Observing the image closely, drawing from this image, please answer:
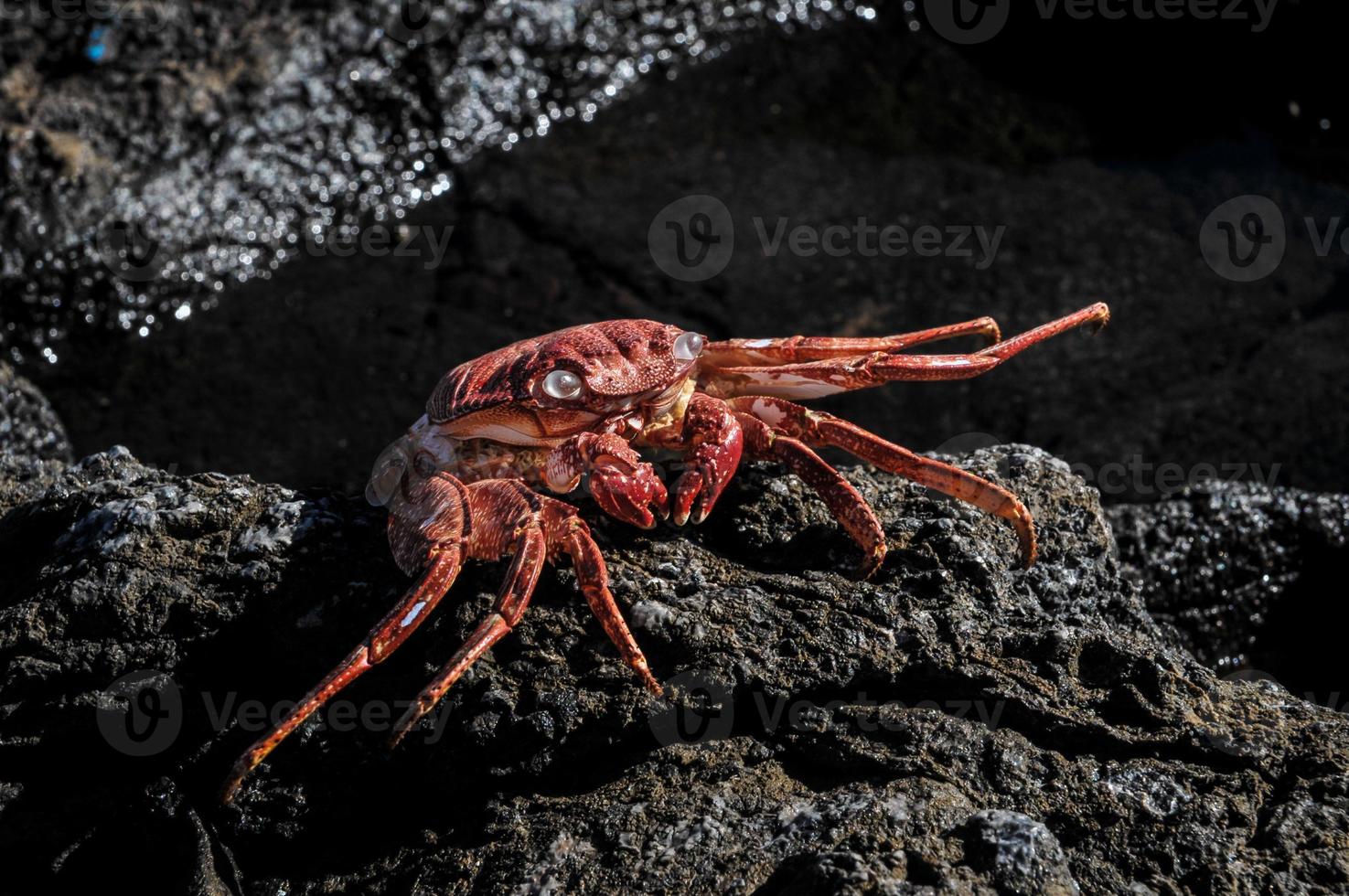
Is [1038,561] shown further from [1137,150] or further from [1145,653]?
[1137,150]

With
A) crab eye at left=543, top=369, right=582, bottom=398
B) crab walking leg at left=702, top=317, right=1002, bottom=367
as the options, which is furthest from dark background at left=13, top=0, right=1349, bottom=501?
crab eye at left=543, top=369, right=582, bottom=398

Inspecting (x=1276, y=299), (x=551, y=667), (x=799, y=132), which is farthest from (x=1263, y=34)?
(x=551, y=667)

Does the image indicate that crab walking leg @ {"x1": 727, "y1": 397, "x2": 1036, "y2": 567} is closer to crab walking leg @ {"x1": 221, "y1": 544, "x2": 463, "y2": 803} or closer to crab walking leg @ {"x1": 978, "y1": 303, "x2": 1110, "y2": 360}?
crab walking leg @ {"x1": 978, "y1": 303, "x2": 1110, "y2": 360}

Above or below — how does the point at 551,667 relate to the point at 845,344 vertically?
below

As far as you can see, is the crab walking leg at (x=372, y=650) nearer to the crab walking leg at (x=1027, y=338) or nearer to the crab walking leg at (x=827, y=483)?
the crab walking leg at (x=827, y=483)

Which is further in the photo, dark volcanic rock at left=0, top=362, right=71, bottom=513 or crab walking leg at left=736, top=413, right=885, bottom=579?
dark volcanic rock at left=0, top=362, right=71, bottom=513

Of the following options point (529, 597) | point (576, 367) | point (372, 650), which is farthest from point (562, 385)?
point (372, 650)
